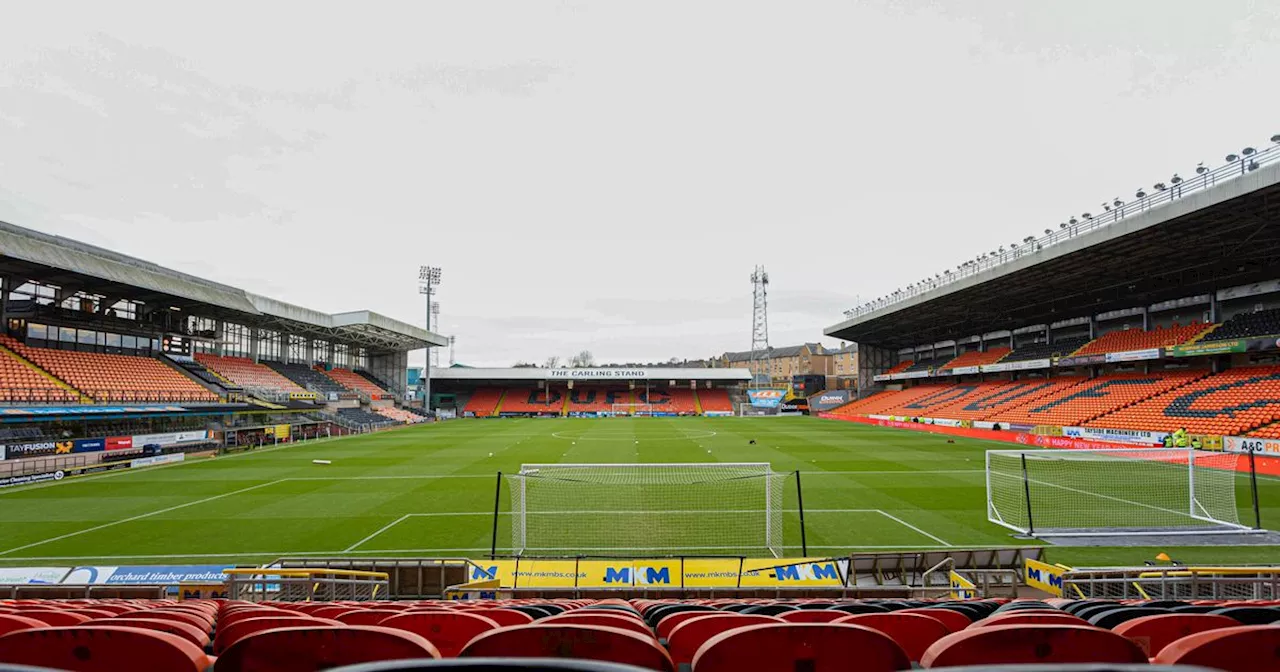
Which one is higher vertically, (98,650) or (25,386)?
(25,386)

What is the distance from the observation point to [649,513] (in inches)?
632

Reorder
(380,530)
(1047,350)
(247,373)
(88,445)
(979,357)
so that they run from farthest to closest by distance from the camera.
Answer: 1. (979,357)
2. (247,373)
3. (1047,350)
4. (88,445)
5. (380,530)

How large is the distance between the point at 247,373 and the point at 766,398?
55.8 m

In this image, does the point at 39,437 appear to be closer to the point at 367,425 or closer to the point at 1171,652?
the point at 367,425

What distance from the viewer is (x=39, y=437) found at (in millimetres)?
23078

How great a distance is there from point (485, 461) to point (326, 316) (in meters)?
31.7

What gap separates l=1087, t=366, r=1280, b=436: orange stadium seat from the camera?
24.4 m

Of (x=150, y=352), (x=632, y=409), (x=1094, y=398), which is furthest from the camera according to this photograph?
(x=632, y=409)

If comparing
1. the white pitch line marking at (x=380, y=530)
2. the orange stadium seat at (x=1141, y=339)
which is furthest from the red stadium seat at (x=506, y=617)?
the orange stadium seat at (x=1141, y=339)

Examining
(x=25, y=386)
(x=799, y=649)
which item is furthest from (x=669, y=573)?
(x=25, y=386)

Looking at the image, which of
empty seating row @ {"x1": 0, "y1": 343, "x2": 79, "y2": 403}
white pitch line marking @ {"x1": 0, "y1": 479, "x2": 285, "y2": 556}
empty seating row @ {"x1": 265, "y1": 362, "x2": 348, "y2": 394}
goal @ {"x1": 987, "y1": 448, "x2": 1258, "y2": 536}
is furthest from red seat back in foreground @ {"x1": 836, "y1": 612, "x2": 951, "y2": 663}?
empty seating row @ {"x1": 265, "y1": 362, "x2": 348, "y2": 394}

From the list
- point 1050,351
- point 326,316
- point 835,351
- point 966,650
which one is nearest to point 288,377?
point 326,316

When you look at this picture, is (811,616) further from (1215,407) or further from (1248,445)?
(1215,407)

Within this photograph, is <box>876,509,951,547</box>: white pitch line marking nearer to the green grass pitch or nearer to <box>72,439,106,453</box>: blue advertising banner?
the green grass pitch
